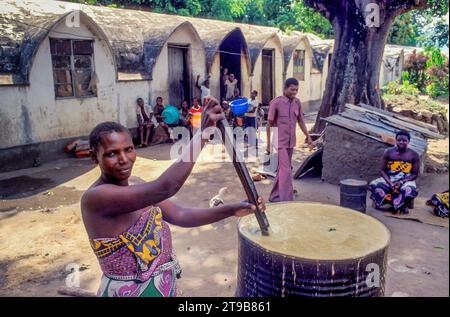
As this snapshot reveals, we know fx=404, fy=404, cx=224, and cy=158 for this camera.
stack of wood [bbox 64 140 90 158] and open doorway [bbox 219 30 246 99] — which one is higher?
open doorway [bbox 219 30 246 99]

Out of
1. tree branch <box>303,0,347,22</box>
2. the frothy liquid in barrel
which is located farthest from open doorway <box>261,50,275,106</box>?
the frothy liquid in barrel

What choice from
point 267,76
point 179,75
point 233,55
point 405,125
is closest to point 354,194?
point 405,125

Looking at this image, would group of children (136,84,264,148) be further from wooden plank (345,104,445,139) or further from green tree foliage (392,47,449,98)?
green tree foliage (392,47,449,98)

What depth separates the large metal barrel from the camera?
2.10 metres

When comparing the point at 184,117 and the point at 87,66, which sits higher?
the point at 87,66

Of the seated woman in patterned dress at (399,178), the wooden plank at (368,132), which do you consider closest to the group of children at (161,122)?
the wooden plank at (368,132)

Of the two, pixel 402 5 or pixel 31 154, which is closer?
pixel 31 154

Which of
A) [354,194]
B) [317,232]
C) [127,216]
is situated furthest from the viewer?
[354,194]

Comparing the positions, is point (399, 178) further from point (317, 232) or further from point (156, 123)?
point (156, 123)

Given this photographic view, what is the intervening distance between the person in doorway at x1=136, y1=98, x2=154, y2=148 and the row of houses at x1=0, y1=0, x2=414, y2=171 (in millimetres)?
185

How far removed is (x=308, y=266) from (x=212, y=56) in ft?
35.0

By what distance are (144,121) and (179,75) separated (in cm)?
238

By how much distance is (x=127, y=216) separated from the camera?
64.6 inches
